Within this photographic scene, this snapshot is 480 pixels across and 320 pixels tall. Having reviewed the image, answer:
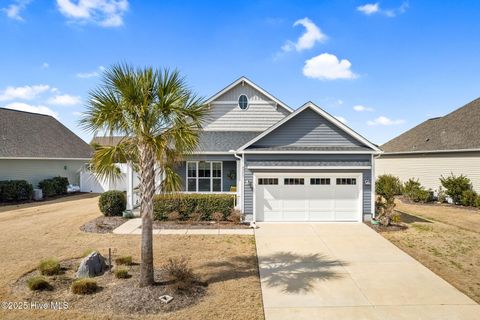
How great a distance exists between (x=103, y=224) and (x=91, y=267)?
6702mm

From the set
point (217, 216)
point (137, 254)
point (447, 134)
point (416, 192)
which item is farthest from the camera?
point (447, 134)

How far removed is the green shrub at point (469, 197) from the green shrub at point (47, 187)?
29.0 m

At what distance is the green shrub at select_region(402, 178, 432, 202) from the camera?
2188 centimetres

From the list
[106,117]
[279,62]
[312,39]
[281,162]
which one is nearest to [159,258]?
[106,117]

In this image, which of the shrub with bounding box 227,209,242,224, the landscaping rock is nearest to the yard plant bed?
the shrub with bounding box 227,209,242,224

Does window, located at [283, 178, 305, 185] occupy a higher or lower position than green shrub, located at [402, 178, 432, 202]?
higher

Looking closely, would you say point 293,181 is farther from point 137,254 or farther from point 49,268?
point 49,268

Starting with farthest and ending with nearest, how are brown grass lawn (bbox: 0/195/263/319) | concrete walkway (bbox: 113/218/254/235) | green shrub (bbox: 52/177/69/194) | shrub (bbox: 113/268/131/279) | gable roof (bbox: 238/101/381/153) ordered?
green shrub (bbox: 52/177/69/194) < gable roof (bbox: 238/101/381/153) < concrete walkway (bbox: 113/218/254/235) < shrub (bbox: 113/268/131/279) < brown grass lawn (bbox: 0/195/263/319)

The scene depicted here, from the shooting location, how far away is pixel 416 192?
73.2 ft

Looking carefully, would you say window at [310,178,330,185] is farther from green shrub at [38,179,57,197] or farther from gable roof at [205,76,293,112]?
green shrub at [38,179,57,197]

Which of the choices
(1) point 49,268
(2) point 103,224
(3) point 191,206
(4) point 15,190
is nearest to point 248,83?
(3) point 191,206

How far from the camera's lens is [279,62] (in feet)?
63.4

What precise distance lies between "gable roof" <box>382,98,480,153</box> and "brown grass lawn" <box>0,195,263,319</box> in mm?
17427

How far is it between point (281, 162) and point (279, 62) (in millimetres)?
7392
